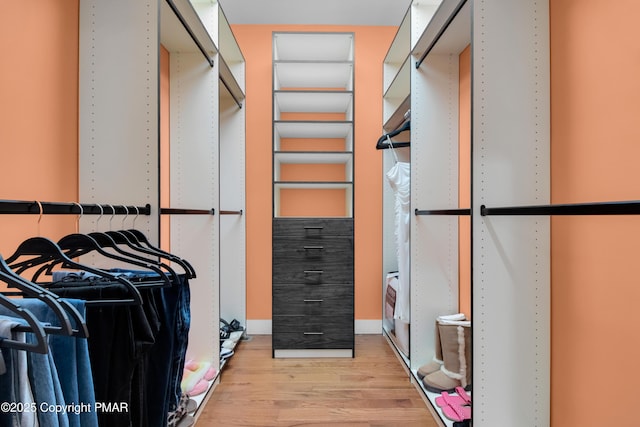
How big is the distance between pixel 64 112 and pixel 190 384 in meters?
1.48

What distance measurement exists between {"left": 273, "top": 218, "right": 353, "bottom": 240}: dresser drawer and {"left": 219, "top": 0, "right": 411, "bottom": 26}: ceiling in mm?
1805

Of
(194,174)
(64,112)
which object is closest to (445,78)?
(194,174)

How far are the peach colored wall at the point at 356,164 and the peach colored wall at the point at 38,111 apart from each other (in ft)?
5.83

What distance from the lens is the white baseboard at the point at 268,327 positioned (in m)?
3.04

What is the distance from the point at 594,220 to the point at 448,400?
1161 millimetres

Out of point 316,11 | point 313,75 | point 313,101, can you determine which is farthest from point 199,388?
point 316,11

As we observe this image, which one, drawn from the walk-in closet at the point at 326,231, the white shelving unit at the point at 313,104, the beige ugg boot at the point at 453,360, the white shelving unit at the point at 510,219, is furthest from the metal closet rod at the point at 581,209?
the white shelving unit at the point at 313,104

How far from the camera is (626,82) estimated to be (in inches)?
43.4

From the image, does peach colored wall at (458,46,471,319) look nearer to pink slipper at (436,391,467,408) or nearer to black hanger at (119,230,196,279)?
pink slipper at (436,391,467,408)

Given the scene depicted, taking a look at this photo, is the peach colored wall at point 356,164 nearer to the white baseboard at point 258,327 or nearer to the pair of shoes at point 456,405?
the white baseboard at point 258,327

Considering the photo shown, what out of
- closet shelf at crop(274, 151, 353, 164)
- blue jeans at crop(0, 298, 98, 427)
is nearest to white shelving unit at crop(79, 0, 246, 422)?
closet shelf at crop(274, 151, 353, 164)

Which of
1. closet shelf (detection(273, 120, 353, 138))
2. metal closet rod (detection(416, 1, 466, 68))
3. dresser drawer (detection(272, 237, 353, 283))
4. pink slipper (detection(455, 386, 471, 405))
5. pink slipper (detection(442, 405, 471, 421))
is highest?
metal closet rod (detection(416, 1, 466, 68))

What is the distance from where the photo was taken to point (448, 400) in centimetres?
176

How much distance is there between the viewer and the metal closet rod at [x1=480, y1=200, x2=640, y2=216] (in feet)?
2.39
